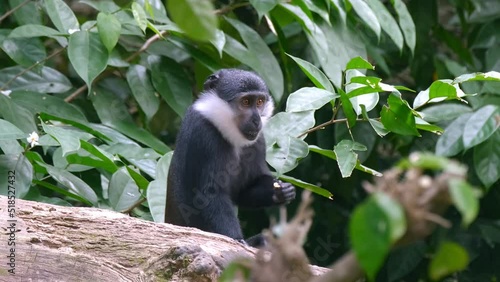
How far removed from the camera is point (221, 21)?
6.21 meters

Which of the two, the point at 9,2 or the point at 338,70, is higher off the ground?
the point at 9,2

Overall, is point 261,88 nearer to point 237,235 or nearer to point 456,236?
point 237,235

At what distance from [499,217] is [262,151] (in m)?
2.77

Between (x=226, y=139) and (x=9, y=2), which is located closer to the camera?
(x=226, y=139)

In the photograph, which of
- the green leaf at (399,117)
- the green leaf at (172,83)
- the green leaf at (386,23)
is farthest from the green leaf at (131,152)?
the green leaf at (386,23)

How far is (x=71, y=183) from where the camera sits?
476 cm

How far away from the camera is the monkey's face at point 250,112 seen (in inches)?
185

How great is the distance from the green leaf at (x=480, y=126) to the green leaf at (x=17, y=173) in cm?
284

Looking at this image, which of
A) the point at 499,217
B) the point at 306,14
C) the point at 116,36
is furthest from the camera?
the point at 499,217

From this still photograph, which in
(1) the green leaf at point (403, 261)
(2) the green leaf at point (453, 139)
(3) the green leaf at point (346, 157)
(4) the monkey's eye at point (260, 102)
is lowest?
(1) the green leaf at point (403, 261)

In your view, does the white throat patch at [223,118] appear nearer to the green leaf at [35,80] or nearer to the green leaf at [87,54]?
the green leaf at [87,54]

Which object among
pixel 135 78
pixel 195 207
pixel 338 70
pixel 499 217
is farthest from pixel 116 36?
pixel 499 217

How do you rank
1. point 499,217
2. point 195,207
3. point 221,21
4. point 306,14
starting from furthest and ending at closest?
point 499,217
point 221,21
point 306,14
point 195,207

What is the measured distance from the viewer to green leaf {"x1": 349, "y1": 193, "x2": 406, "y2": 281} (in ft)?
3.21
